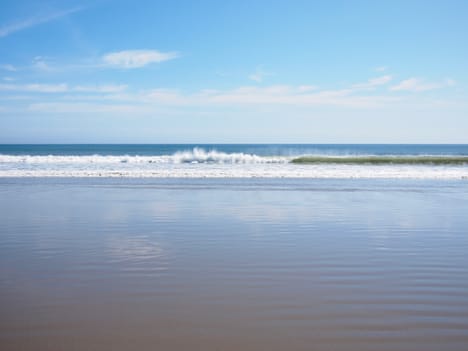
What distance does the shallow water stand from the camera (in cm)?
419

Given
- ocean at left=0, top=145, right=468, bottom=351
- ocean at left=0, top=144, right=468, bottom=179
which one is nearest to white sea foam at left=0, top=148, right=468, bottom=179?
ocean at left=0, top=144, right=468, bottom=179

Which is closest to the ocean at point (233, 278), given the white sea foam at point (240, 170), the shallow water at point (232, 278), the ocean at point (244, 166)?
the shallow water at point (232, 278)

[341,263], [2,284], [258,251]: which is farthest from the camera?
[258,251]

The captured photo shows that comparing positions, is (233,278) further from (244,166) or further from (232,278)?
(244,166)

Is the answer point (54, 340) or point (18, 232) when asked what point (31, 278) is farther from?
point (18, 232)

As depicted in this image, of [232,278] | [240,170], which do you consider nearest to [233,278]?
[232,278]

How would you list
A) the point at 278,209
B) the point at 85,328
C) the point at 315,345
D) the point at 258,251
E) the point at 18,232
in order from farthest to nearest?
the point at 278,209
the point at 18,232
the point at 258,251
the point at 85,328
the point at 315,345

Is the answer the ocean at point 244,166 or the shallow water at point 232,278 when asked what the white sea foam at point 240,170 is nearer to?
the ocean at point 244,166

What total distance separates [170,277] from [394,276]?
122 inches

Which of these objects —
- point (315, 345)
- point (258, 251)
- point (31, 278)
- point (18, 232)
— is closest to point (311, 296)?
point (315, 345)

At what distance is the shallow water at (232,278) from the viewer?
419 cm

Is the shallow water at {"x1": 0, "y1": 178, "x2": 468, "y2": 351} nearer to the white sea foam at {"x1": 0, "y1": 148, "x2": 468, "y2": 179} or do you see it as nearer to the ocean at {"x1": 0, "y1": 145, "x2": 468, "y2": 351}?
the ocean at {"x1": 0, "y1": 145, "x2": 468, "y2": 351}

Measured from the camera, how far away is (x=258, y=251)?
7473 mm

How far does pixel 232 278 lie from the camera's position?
19.4 feet
